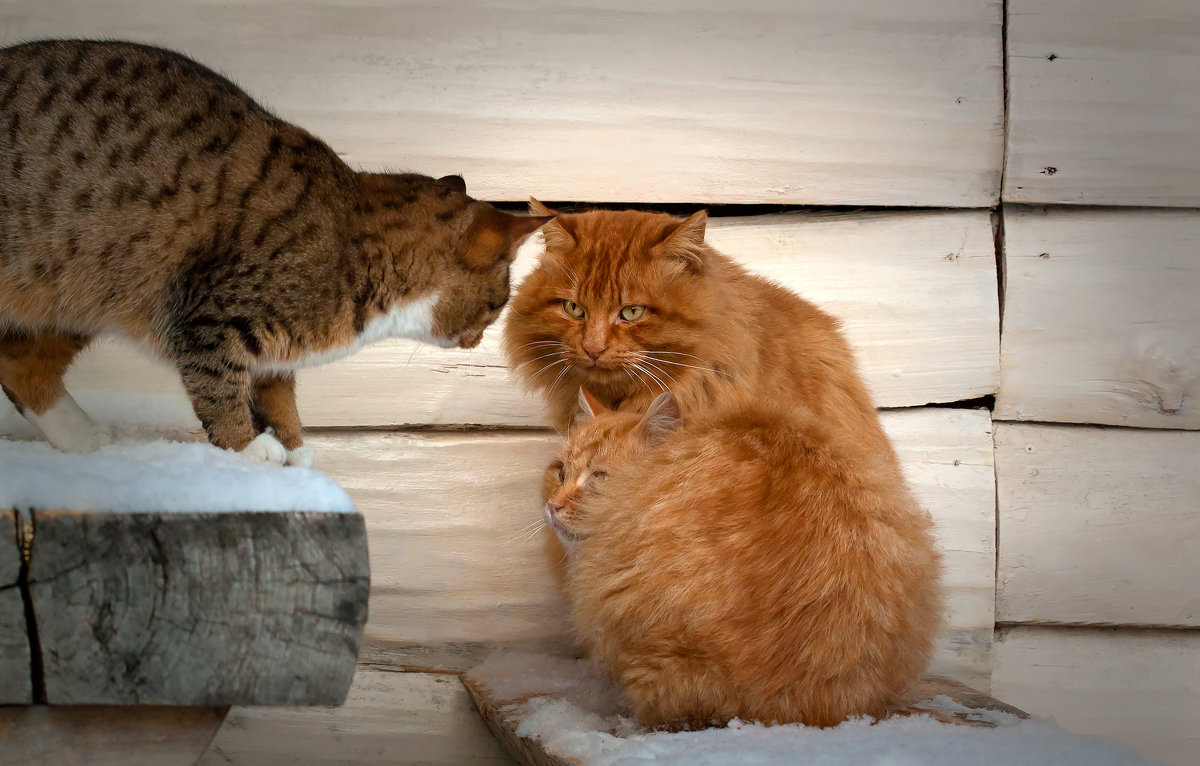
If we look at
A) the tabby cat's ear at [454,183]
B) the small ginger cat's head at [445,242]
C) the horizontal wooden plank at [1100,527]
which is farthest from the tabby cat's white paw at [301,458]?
the horizontal wooden plank at [1100,527]

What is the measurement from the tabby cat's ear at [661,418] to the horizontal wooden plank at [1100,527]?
3.33 ft

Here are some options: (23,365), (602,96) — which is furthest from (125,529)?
(602,96)

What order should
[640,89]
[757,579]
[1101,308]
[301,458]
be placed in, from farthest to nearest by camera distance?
[1101,308] < [640,89] < [301,458] < [757,579]

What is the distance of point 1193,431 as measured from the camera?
2262 mm

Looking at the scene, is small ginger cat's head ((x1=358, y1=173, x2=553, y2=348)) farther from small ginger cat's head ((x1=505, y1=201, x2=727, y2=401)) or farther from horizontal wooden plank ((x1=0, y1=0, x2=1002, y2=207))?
horizontal wooden plank ((x1=0, y1=0, x2=1002, y2=207))

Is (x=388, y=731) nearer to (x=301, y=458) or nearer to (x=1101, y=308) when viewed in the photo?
(x=301, y=458)

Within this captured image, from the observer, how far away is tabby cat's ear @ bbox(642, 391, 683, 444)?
161 cm

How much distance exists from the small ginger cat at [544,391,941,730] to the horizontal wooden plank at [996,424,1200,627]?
815 millimetres

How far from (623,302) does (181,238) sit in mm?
759

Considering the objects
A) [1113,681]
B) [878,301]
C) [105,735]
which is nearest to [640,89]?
[878,301]

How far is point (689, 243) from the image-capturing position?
5.90ft

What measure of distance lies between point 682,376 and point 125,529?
1100mm

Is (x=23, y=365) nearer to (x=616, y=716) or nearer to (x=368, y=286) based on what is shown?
(x=368, y=286)

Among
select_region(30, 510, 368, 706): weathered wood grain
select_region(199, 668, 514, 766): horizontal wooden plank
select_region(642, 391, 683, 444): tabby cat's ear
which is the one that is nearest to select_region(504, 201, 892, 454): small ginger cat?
select_region(642, 391, 683, 444): tabby cat's ear
